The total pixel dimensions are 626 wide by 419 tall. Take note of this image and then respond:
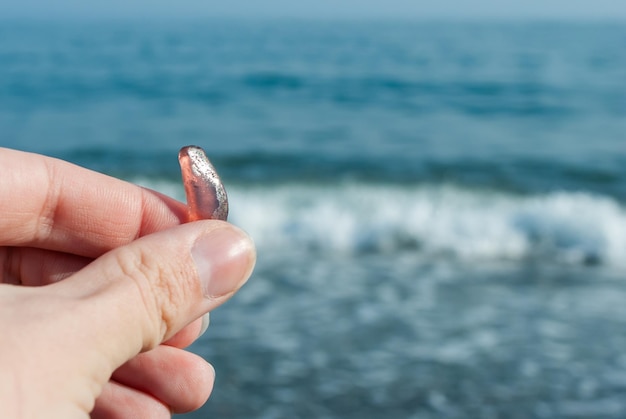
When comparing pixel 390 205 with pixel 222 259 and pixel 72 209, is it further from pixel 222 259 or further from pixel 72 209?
pixel 222 259

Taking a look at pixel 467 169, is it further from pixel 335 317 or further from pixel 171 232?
pixel 171 232

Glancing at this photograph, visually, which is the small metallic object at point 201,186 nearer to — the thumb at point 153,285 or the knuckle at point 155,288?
the thumb at point 153,285

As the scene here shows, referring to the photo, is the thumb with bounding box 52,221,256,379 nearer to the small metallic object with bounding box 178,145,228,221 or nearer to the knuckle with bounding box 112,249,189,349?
the knuckle with bounding box 112,249,189,349

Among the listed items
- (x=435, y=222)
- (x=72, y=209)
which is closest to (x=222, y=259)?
(x=72, y=209)

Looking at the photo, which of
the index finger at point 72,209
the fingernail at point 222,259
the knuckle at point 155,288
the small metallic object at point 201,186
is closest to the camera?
the knuckle at point 155,288

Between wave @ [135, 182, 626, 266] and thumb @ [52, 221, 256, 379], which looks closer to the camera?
thumb @ [52, 221, 256, 379]

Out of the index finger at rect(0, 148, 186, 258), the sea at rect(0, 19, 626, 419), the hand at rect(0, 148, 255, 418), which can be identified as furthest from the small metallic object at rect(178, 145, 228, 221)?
the sea at rect(0, 19, 626, 419)

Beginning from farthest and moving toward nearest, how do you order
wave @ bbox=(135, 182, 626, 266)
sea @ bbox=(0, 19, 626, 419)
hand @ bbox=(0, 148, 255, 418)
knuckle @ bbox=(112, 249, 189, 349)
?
wave @ bbox=(135, 182, 626, 266), sea @ bbox=(0, 19, 626, 419), knuckle @ bbox=(112, 249, 189, 349), hand @ bbox=(0, 148, 255, 418)

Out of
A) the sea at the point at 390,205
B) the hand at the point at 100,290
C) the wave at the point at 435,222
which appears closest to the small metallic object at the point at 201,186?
the hand at the point at 100,290
